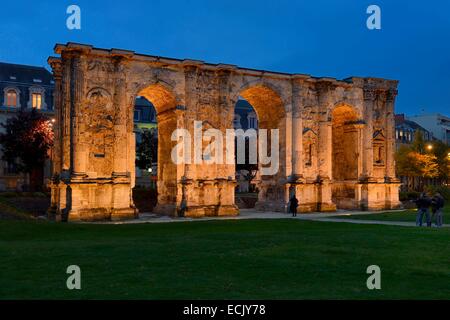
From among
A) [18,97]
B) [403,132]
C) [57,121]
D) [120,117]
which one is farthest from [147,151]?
[403,132]

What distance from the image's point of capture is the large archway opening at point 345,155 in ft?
106

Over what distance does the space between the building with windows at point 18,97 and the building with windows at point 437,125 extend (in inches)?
2416

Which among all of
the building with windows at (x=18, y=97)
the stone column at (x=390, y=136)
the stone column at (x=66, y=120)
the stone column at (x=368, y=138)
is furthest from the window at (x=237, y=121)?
the stone column at (x=66, y=120)

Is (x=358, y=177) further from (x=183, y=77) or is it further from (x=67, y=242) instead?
(x=67, y=242)

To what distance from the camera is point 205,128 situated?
26.8 metres

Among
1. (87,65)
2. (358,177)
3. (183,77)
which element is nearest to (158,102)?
(183,77)

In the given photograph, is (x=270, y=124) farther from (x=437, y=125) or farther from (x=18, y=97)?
(x=437, y=125)

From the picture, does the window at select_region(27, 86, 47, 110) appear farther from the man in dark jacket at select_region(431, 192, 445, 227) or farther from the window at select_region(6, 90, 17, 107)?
the man in dark jacket at select_region(431, 192, 445, 227)

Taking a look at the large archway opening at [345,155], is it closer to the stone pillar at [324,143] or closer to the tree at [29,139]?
the stone pillar at [324,143]

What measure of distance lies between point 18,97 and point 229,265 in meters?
41.1

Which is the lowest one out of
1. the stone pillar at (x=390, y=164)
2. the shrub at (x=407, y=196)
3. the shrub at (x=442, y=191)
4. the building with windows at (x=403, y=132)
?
the shrub at (x=407, y=196)
